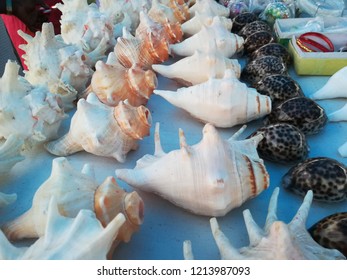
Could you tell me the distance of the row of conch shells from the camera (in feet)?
1.92

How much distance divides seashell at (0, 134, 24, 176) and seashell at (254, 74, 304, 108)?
60 cm

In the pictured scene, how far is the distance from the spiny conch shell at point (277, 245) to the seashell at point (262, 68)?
523mm

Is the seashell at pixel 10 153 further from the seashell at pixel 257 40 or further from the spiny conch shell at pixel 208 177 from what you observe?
the seashell at pixel 257 40

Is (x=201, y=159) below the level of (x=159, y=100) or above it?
above

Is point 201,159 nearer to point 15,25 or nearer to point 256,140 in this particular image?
point 256,140

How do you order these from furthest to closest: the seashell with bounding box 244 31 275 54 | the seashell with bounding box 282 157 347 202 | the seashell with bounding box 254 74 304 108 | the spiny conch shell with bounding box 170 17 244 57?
the seashell with bounding box 244 31 275 54 → the spiny conch shell with bounding box 170 17 244 57 → the seashell with bounding box 254 74 304 108 → the seashell with bounding box 282 157 347 202

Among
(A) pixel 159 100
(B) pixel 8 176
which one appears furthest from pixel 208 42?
(B) pixel 8 176

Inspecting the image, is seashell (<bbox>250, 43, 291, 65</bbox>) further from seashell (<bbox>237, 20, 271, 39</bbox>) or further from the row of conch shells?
the row of conch shells

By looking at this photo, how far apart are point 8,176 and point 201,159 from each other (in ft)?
1.32

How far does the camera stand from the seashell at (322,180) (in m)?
0.69

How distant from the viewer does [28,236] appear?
24.1 inches

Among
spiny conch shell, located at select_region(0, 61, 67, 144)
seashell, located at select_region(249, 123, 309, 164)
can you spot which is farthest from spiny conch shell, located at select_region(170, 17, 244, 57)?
spiny conch shell, located at select_region(0, 61, 67, 144)

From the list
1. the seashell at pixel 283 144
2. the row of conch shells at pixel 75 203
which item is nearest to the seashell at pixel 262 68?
the seashell at pixel 283 144

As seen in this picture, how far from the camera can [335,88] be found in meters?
1.02
